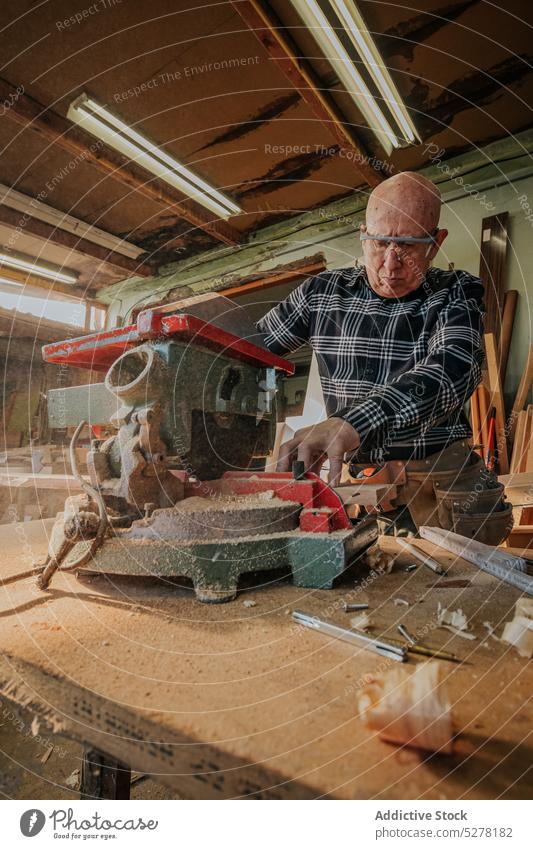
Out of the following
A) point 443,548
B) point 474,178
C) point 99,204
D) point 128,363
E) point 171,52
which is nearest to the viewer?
point 128,363

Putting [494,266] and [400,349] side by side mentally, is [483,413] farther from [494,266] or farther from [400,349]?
[400,349]

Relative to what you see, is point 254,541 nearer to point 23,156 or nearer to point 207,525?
point 207,525

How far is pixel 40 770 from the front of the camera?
1345 millimetres

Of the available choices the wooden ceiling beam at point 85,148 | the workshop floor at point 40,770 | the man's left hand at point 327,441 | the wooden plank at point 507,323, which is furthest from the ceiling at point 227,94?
the workshop floor at point 40,770

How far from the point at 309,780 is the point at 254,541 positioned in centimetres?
44

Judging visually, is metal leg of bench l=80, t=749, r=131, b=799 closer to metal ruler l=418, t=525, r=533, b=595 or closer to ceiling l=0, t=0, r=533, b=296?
metal ruler l=418, t=525, r=533, b=595

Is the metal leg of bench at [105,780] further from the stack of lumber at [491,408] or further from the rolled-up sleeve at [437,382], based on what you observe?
the stack of lumber at [491,408]

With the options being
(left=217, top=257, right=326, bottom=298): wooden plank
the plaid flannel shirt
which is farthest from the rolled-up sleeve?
(left=217, top=257, right=326, bottom=298): wooden plank

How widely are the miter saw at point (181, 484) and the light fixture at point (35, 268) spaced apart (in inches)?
145

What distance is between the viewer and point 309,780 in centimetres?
36


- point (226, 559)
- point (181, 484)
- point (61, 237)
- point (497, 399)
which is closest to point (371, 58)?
point (497, 399)

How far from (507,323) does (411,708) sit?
110 inches

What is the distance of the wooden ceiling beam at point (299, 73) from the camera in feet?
6.16

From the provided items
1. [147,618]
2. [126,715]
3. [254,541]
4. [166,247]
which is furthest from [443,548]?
[166,247]
